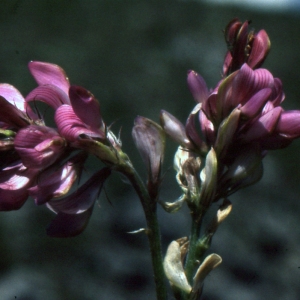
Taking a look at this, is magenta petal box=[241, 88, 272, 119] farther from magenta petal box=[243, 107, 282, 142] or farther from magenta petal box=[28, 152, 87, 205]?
magenta petal box=[28, 152, 87, 205]

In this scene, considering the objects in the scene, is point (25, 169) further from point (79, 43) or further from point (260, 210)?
point (79, 43)

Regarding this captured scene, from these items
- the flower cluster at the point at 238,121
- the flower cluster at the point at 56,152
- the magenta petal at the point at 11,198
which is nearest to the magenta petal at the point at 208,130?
the flower cluster at the point at 238,121

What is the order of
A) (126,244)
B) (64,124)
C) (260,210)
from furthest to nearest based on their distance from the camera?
(260,210) < (126,244) < (64,124)

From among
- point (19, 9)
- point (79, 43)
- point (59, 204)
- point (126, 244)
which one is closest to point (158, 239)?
point (59, 204)

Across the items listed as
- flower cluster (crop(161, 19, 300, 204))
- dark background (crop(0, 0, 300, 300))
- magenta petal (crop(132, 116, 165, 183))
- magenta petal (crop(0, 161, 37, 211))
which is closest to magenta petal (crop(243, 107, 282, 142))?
flower cluster (crop(161, 19, 300, 204))

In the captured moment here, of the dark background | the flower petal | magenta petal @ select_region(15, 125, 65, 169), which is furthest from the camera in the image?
the dark background

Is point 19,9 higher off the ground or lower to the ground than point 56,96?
lower

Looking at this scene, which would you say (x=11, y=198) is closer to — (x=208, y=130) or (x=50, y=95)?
(x=50, y=95)
